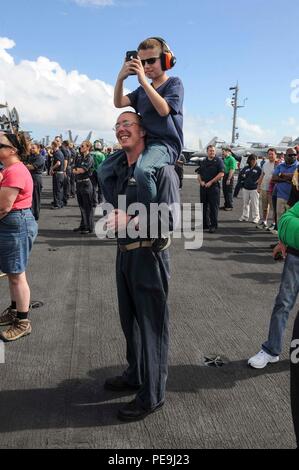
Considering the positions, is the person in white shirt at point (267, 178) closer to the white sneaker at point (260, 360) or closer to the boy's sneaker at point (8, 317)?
the white sneaker at point (260, 360)

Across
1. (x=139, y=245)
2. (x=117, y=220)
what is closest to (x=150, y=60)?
(x=117, y=220)

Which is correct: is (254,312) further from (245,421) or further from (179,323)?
(245,421)

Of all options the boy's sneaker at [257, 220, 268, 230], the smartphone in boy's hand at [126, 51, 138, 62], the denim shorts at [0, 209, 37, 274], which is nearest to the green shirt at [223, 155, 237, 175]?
the boy's sneaker at [257, 220, 268, 230]

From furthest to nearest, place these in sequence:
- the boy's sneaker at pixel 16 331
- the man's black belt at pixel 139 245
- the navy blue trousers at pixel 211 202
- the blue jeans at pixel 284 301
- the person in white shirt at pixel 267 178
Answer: the person in white shirt at pixel 267 178
the navy blue trousers at pixel 211 202
the boy's sneaker at pixel 16 331
the blue jeans at pixel 284 301
the man's black belt at pixel 139 245

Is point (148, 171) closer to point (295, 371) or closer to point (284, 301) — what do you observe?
point (295, 371)

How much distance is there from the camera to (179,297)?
494cm

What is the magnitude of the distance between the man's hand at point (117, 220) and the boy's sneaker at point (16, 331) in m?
1.99

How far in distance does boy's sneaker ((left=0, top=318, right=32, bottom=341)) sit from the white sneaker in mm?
2088

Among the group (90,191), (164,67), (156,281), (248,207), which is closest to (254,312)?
(156,281)

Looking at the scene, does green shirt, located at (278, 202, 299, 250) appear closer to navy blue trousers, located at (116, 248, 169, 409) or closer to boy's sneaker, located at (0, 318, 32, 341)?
navy blue trousers, located at (116, 248, 169, 409)

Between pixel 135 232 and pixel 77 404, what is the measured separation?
133 centimetres

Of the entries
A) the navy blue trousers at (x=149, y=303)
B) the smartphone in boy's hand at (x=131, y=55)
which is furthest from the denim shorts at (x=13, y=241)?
the smartphone in boy's hand at (x=131, y=55)

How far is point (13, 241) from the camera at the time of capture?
11.9 feet

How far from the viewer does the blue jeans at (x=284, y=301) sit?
310cm
